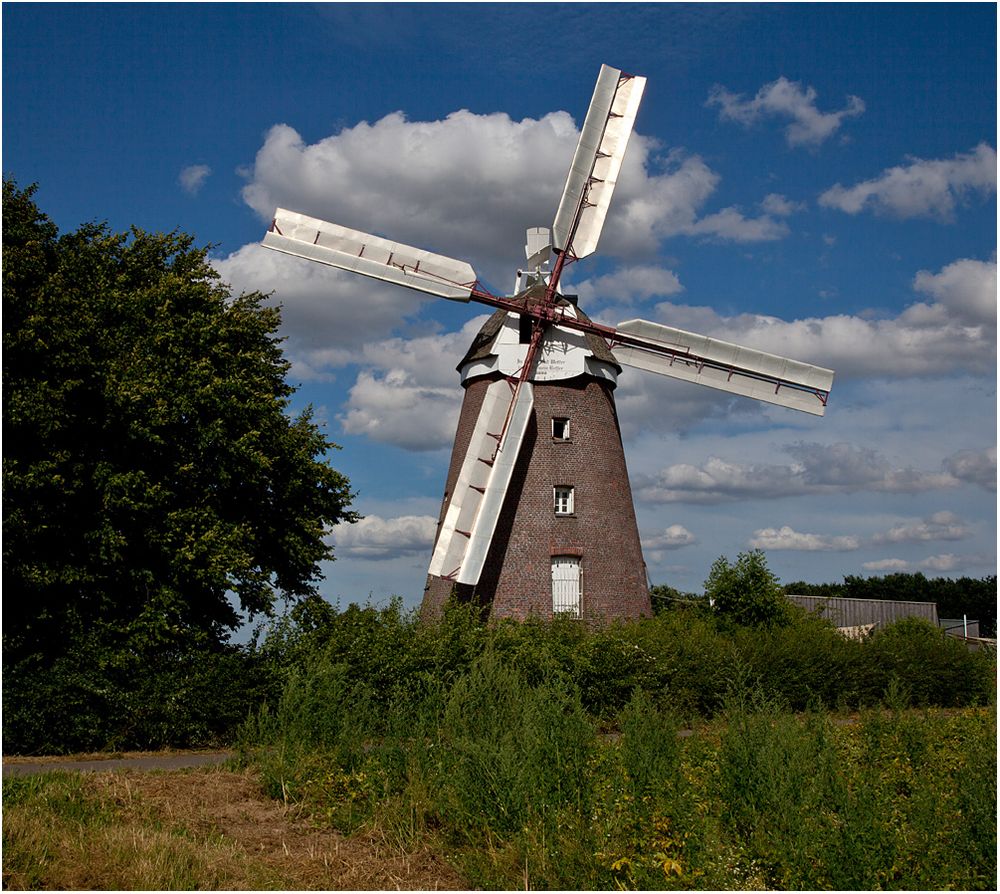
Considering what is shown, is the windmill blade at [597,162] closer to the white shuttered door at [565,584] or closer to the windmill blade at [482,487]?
the windmill blade at [482,487]

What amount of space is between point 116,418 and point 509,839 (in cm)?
1258

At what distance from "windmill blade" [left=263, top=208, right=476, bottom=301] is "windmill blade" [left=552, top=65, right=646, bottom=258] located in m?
3.74

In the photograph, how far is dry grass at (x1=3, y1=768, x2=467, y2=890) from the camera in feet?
30.3

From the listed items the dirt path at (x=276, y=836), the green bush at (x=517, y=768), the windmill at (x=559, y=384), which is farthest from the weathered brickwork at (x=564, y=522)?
the green bush at (x=517, y=768)

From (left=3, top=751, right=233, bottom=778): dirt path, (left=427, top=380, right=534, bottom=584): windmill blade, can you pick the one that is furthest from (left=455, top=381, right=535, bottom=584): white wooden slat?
(left=3, top=751, right=233, bottom=778): dirt path

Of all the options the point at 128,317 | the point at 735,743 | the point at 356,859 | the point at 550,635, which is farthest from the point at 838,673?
the point at 128,317

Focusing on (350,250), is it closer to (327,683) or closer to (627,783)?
(327,683)

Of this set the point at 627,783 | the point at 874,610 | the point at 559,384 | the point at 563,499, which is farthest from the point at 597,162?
the point at 874,610

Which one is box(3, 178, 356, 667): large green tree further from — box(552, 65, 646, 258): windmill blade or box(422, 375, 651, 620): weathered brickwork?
box(552, 65, 646, 258): windmill blade

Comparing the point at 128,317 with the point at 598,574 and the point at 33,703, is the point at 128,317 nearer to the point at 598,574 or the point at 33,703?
the point at 33,703

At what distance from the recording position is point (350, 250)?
23594 mm

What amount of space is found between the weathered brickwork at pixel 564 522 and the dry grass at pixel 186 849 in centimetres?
1148

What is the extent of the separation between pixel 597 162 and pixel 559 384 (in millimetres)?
5716

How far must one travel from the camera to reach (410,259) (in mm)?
23641
